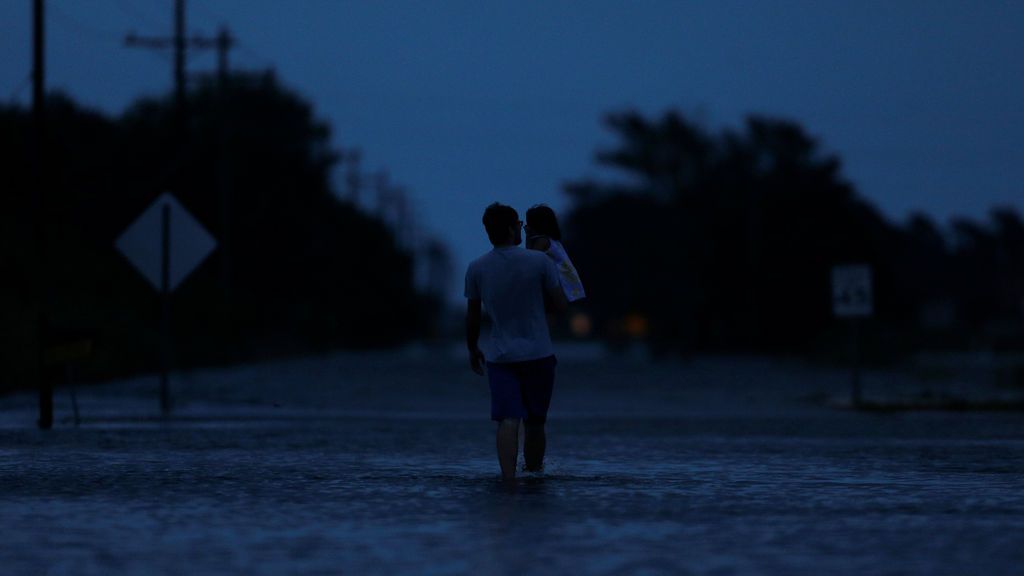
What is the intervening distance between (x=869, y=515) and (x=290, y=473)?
15.5 feet

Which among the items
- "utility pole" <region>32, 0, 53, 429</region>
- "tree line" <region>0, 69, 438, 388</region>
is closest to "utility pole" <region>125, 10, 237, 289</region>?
"tree line" <region>0, 69, 438, 388</region>

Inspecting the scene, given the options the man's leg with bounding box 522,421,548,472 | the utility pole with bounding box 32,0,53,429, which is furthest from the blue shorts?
the utility pole with bounding box 32,0,53,429

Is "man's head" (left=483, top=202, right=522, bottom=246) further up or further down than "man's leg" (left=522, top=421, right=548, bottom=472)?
further up

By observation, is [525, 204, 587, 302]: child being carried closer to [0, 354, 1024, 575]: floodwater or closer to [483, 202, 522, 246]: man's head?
[483, 202, 522, 246]: man's head

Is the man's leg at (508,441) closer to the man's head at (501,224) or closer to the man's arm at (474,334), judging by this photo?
the man's arm at (474,334)

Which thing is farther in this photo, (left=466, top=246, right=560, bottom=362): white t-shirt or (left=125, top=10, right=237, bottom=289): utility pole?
(left=125, top=10, right=237, bottom=289): utility pole

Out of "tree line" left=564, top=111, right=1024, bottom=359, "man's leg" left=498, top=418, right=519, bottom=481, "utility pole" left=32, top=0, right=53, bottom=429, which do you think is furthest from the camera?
"tree line" left=564, top=111, right=1024, bottom=359

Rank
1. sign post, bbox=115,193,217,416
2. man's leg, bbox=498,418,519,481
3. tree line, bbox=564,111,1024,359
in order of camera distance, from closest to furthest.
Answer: man's leg, bbox=498,418,519,481 → sign post, bbox=115,193,217,416 → tree line, bbox=564,111,1024,359

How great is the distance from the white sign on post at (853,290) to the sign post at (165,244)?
10066 millimetres

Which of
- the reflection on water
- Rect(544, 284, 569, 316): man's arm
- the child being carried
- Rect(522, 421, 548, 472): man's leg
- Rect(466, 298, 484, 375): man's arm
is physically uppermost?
the child being carried

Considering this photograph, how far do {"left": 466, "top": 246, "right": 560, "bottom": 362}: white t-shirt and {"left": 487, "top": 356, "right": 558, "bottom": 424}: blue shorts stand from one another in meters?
0.07

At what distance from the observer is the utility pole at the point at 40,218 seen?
783 inches

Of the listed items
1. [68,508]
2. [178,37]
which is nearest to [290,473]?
[68,508]

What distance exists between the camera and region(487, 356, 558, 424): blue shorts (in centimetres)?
1273
